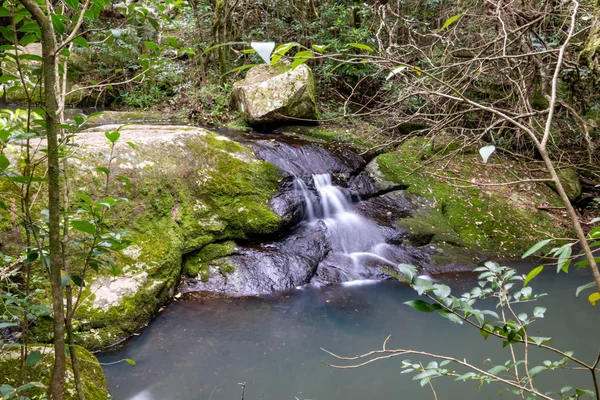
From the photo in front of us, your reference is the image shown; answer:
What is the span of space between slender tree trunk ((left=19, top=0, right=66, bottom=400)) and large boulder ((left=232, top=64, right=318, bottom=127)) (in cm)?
672

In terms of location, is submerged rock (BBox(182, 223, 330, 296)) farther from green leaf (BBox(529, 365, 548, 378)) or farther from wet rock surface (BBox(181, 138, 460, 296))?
green leaf (BBox(529, 365, 548, 378))

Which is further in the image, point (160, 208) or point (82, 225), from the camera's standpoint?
point (160, 208)

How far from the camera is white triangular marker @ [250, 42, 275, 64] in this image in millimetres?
698

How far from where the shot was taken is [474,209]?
6.49 metres

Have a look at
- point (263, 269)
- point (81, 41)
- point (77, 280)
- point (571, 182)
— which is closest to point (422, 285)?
point (77, 280)

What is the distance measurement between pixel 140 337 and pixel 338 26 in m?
8.60

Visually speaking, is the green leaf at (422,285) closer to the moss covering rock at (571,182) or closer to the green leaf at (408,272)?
the green leaf at (408,272)

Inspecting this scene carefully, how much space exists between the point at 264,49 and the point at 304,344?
3.36 metres

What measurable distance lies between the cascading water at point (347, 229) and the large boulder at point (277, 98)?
205 cm

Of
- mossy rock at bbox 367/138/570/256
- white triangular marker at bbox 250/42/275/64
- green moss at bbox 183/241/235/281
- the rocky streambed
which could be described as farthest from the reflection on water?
white triangular marker at bbox 250/42/275/64

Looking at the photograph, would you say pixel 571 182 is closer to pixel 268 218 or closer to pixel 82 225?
pixel 268 218

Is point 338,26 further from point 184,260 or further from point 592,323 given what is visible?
point 592,323

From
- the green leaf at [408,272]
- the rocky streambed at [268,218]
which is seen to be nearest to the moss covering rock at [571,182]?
the rocky streambed at [268,218]

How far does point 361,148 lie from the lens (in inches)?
294
